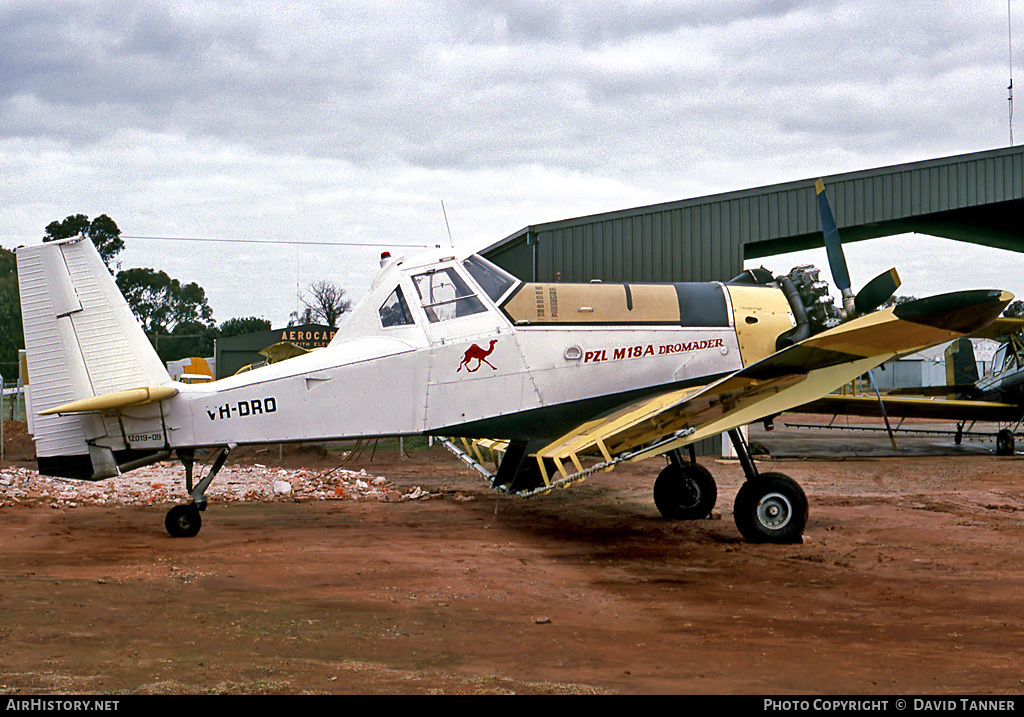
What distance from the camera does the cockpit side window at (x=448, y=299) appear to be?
8547mm

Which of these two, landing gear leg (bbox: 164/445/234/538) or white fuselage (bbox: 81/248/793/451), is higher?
white fuselage (bbox: 81/248/793/451)

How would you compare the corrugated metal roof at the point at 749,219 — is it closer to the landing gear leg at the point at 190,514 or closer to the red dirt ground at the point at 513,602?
the red dirt ground at the point at 513,602

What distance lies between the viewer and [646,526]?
9539 mm

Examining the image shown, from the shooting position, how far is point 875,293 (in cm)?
848

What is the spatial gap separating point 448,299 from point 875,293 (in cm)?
458

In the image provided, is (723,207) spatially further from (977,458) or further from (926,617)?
(926,617)

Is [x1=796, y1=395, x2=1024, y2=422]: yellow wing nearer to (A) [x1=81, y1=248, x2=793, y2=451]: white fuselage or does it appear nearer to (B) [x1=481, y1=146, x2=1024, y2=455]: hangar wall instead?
(B) [x1=481, y1=146, x2=1024, y2=455]: hangar wall

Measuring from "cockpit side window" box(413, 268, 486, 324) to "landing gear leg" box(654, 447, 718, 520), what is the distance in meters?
3.42

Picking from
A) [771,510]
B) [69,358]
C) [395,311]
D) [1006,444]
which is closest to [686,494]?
[771,510]

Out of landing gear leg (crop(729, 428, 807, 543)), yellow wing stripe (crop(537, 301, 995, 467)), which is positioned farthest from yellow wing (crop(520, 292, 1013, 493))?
landing gear leg (crop(729, 428, 807, 543))

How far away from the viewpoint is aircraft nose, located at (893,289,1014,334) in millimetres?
6215

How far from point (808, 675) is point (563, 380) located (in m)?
4.71

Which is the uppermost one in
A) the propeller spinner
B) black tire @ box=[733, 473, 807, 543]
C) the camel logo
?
the propeller spinner

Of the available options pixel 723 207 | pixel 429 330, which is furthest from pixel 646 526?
pixel 723 207
